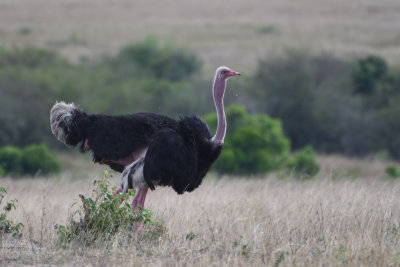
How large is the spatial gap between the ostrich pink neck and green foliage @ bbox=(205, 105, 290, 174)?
35.9 ft

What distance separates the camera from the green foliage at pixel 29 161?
19.1 meters

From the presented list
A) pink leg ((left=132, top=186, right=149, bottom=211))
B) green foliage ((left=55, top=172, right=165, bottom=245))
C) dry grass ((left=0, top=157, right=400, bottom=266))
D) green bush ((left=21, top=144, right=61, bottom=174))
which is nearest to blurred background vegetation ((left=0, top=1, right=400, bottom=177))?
green bush ((left=21, top=144, right=61, bottom=174))

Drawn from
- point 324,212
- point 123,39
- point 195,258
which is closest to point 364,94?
point 123,39

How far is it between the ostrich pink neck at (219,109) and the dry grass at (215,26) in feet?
87.8

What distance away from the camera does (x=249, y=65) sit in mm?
36688

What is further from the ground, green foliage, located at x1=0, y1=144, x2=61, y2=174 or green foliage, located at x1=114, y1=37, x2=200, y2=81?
green foliage, located at x1=114, y1=37, x2=200, y2=81

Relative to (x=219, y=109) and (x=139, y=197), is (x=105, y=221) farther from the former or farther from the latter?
(x=219, y=109)

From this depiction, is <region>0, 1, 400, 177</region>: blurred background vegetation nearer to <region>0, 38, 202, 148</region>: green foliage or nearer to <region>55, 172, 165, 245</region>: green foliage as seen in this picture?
<region>0, 38, 202, 148</region>: green foliage

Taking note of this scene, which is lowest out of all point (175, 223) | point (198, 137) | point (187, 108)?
point (187, 108)

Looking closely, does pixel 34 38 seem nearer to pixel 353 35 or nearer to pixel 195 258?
pixel 353 35

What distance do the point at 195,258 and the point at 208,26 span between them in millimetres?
47818

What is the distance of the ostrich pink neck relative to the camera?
7.73m

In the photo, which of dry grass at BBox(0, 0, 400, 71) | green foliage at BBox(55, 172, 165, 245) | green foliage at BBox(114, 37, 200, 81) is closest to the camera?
green foliage at BBox(55, 172, 165, 245)

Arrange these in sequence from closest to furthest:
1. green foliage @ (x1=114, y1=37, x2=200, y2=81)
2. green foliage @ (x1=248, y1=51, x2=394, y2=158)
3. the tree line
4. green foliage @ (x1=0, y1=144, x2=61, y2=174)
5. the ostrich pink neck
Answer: the ostrich pink neck, green foliage @ (x1=0, y1=144, x2=61, y2=174), the tree line, green foliage @ (x1=248, y1=51, x2=394, y2=158), green foliage @ (x1=114, y1=37, x2=200, y2=81)
